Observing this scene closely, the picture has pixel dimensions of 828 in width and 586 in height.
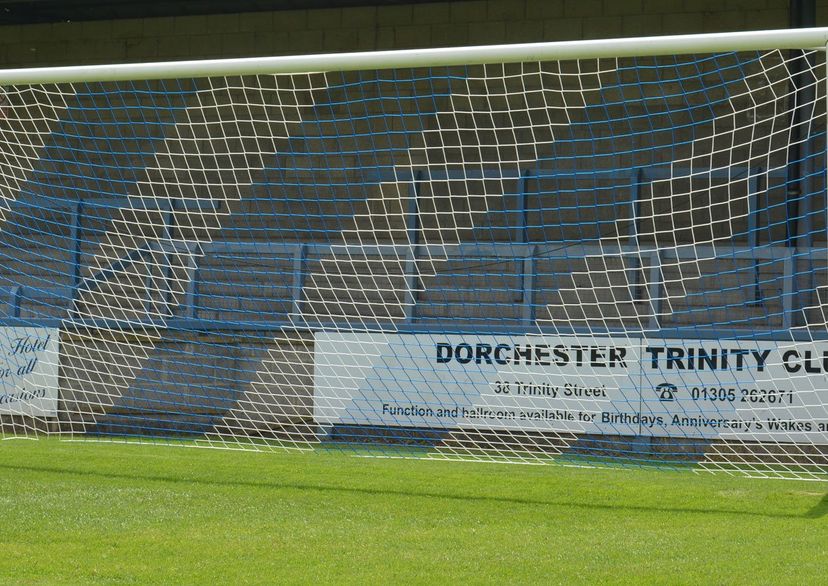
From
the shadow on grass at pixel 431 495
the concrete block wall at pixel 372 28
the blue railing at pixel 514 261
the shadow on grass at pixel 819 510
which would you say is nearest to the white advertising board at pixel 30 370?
the blue railing at pixel 514 261

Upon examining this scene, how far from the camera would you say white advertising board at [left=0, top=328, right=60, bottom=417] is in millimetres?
8594

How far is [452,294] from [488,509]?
199 inches

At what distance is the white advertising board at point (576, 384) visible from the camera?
7.42m

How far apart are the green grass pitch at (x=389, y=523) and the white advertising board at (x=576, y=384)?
108cm

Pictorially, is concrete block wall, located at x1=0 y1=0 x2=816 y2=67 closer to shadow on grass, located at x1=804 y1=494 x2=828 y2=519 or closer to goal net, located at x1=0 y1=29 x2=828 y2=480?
goal net, located at x1=0 y1=29 x2=828 y2=480

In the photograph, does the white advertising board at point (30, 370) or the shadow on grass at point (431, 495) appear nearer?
the shadow on grass at point (431, 495)

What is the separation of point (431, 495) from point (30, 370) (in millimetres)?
4532

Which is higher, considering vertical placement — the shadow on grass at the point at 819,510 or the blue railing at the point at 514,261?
the blue railing at the point at 514,261

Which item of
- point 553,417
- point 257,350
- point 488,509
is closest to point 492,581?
point 488,509

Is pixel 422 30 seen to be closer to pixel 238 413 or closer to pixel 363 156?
pixel 363 156

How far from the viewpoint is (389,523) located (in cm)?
486

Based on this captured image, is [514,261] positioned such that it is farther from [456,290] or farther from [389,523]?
[389,523]

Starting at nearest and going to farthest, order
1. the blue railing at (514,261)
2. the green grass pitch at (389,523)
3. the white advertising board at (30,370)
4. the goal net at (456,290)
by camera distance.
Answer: the green grass pitch at (389,523)
the goal net at (456,290)
the blue railing at (514,261)
the white advertising board at (30,370)

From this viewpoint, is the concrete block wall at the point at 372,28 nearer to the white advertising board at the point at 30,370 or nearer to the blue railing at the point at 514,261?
the blue railing at the point at 514,261
